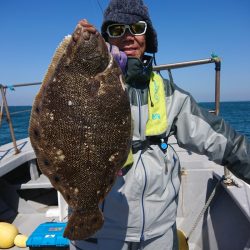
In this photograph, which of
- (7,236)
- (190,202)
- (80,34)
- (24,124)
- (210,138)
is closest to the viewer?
(80,34)

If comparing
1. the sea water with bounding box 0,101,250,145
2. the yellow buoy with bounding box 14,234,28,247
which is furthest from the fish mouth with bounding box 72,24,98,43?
the yellow buoy with bounding box 14,234,28,247

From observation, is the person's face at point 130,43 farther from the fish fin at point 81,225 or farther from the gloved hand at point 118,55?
the fish fin at point 81,225

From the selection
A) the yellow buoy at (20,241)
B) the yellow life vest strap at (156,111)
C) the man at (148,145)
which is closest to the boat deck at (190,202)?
the yellow buoy at (20,241)

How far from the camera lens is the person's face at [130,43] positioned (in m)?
2.04

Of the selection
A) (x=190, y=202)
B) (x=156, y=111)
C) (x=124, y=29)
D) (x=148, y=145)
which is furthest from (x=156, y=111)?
(x=190, y=202)

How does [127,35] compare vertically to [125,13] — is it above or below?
below

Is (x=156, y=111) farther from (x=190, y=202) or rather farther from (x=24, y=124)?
(x=24, y=124)

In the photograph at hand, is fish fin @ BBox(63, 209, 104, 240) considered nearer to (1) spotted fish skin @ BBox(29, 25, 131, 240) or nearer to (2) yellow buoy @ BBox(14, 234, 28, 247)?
(1) spotted fish skin @ BBox(29, 25, 131, 240)

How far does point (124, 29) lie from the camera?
2.03 meters

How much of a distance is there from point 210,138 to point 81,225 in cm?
111

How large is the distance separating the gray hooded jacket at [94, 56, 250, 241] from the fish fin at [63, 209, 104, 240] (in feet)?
1.08

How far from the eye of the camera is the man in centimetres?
204

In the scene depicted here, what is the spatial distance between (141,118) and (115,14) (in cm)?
75

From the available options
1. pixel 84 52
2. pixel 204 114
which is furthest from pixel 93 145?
pixel 204 114
